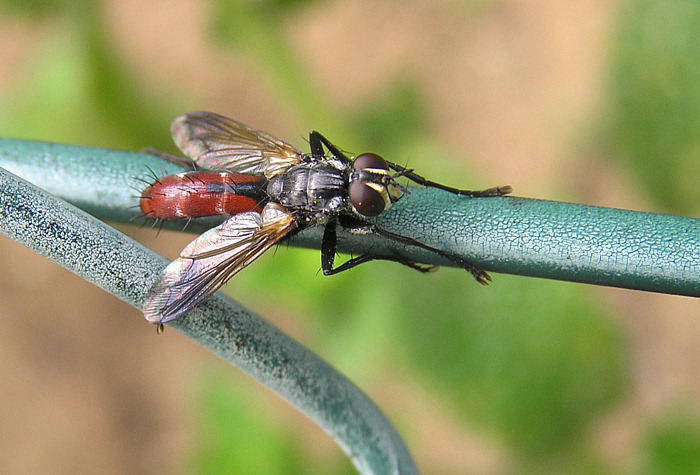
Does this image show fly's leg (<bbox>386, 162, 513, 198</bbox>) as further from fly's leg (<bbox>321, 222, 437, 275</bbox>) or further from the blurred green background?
the blurred green background

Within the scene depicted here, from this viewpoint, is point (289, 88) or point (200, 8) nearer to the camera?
point (289, 88)

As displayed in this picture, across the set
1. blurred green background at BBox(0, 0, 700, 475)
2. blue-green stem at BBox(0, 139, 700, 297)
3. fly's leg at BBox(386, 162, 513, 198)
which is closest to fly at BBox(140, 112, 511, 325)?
fly's leg at BBox(386, 162, 513, 198)

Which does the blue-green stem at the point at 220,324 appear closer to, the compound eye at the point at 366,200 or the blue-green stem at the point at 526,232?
the blue-green stem at the point at 526,232

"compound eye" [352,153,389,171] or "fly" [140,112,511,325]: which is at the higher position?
"compound eye" [352,153,389,171]

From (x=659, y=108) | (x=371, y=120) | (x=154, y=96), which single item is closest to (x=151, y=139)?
(x=154, y=96)

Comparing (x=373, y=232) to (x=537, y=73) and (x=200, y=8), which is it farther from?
(x=200, y=8)

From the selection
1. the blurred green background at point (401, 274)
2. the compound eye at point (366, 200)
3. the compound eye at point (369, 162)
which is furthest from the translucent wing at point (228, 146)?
the blurred green background at point (401, 274)
